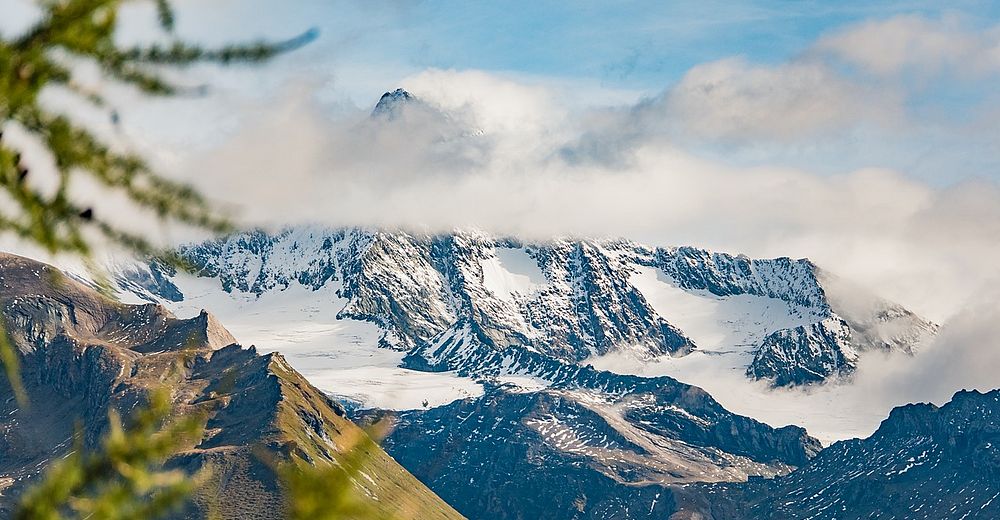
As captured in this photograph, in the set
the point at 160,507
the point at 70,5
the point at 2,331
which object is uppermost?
the point at 70,5

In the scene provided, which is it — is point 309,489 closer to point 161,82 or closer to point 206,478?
point 206,478

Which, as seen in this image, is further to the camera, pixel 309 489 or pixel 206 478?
pixel 206 478

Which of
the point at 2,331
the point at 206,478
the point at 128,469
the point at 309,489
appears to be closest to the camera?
the point at 309,489

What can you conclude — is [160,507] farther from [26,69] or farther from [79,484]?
[26,69]

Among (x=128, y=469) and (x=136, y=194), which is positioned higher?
(x=136, y=194)

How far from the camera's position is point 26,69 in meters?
7.46

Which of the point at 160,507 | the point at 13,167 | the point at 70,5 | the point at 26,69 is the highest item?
the point at 70,5

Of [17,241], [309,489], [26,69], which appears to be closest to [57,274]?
[17,241]

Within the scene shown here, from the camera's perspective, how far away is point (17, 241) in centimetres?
831

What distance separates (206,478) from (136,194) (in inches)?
78.5

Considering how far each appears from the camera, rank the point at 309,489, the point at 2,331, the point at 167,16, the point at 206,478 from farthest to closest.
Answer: the point at 167,16 → the point at 206,478 → the point at 2,331 → the point at 309,489

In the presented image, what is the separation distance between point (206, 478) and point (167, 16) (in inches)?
129

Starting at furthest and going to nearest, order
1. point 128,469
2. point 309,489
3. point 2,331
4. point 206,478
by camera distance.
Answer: point 206,478 → point 2,331 → point 128,469 → point 309,489

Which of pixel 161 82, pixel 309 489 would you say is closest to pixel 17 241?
pixel 161 82
